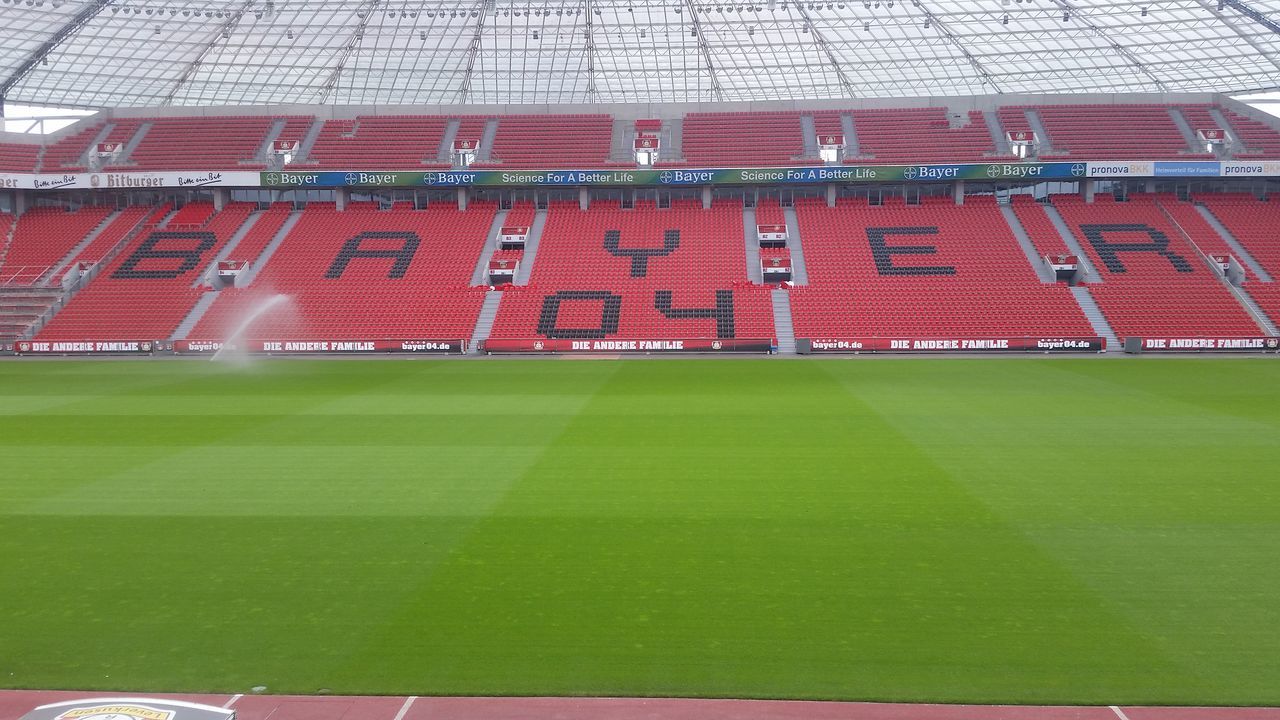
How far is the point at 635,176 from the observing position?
50.3 m

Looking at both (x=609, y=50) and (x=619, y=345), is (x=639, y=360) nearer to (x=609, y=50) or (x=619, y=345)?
(x=619, y=345)

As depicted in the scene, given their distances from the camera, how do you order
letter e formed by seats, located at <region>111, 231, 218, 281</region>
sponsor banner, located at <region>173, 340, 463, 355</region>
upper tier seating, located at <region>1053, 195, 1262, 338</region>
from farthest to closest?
letter e formed by seats, located at <region>111, 231, 218, 281</region> → sponsor banner, located at <region>173, 340, 463, 355</region> → upper tier seating, located at <region>1053, 195, 1262, 338</region>

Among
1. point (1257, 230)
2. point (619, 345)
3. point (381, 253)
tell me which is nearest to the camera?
point (619, 345)

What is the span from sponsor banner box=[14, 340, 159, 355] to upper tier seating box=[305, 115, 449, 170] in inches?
716

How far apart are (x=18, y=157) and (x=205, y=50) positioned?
14.6m

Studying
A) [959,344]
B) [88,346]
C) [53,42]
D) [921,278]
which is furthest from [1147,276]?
[53,42]

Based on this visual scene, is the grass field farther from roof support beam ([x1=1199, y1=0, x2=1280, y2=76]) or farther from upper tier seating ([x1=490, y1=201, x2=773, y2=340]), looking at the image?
roof support beam ([x1=1199, y1=0, x2=1280, y2=76])

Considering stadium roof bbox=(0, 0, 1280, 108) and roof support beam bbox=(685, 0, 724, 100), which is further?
roof support beam bbox=(685, 0, 724, 100)

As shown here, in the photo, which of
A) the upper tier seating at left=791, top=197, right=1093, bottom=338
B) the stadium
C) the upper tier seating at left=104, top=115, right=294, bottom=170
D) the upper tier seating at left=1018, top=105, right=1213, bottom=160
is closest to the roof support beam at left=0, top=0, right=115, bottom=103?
the stadium

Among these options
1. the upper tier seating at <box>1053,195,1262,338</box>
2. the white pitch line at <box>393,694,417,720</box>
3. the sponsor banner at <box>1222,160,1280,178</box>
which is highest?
the sponsor banner at <box>1222,160,1280,178</box>

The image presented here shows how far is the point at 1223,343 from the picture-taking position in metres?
37.4

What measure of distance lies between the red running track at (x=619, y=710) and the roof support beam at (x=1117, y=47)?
48.1 metres

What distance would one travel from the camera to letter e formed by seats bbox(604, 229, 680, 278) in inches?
1842

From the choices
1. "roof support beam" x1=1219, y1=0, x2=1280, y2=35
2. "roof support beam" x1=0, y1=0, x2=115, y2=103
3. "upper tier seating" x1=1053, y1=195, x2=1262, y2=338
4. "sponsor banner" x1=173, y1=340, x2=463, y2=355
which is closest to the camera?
"upper tier seating" x1=1053, y1=195, x2=1262, y2=338
